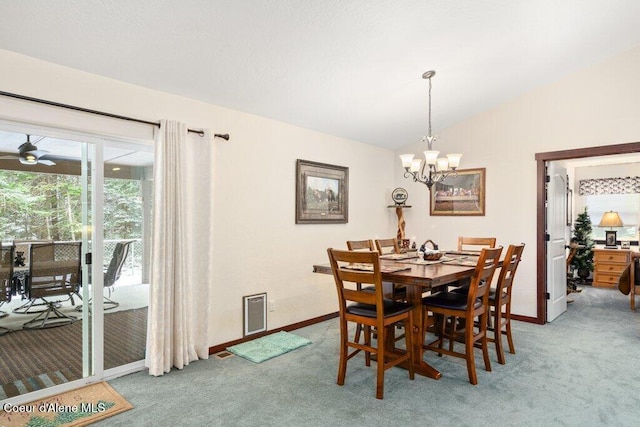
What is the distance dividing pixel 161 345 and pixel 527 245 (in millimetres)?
4117

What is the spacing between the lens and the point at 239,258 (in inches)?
146

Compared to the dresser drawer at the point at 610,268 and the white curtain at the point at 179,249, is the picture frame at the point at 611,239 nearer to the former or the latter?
the dresser drawer at the point at 610,268

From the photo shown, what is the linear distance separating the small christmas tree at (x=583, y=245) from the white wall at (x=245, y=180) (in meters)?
4.37

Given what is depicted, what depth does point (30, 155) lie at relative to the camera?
103 inches

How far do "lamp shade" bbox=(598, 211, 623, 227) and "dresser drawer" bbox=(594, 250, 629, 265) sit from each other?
0.55 meters

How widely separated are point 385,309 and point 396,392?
57 centimetres

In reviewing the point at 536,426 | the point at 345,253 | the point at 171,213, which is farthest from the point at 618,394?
the point at 171,213

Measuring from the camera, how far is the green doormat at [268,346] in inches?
132

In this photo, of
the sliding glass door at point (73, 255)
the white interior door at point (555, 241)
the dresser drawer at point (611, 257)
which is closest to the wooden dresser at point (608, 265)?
the dresser drawer at point (611, 257)

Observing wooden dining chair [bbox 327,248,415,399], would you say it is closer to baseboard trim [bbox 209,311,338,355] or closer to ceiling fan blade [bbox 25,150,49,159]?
baseboard trim [bbox 209,311,338,355]

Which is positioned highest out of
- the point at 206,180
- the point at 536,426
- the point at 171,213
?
the point at 206,180

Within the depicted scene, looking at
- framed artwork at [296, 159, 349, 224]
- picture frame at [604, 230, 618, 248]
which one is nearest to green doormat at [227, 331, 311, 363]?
framed artwork at [296, 159, 349, 224]

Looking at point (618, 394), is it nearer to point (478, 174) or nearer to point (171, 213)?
point (478, 174)

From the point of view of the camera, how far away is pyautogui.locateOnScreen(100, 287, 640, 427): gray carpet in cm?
234
